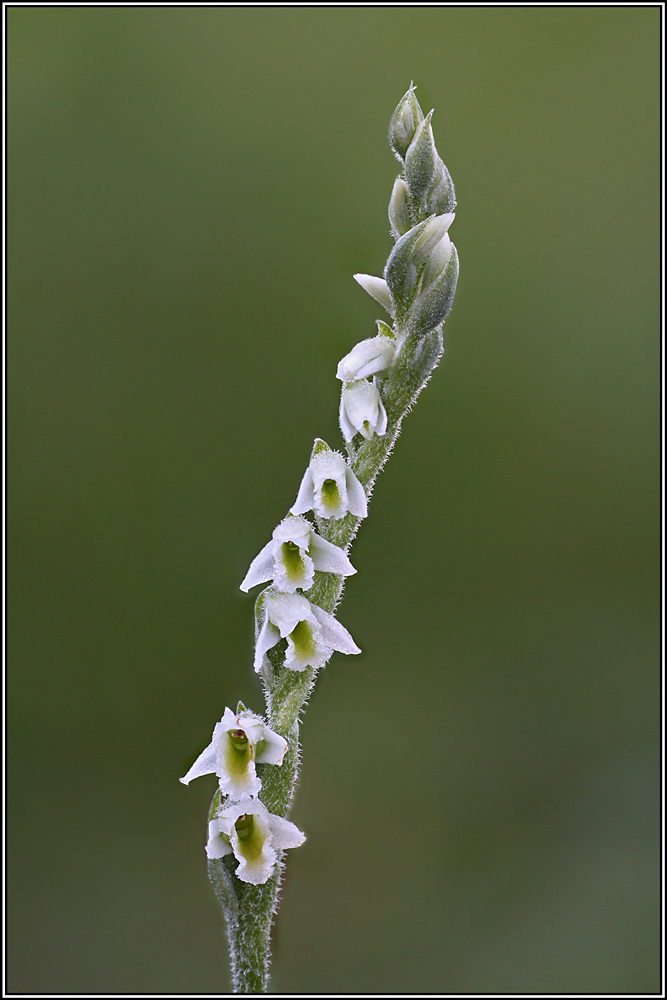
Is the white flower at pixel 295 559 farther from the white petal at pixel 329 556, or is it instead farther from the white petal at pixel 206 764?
the white petal at pixel 206 764

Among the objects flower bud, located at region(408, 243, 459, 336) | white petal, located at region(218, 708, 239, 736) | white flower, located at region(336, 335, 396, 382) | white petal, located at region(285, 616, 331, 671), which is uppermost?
flower bud, located at region(408, 243, 459, 336)

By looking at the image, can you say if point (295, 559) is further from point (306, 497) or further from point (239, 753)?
point (239, 753)

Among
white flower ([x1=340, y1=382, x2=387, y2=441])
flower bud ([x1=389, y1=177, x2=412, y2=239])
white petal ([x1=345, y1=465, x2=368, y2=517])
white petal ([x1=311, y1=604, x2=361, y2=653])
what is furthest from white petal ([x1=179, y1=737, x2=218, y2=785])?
→ flower bud ([x1=389, y1=177, x2=412, y2=239])

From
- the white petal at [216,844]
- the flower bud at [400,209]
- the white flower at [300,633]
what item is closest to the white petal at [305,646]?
the white flower at [300,633]

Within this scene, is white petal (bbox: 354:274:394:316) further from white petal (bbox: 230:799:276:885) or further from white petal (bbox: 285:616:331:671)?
white petal (bbox: 230:799:276:885)

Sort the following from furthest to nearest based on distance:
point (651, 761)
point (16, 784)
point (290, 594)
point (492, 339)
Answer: point (492, 339) → point (651, 761) → point (16, 784) → point (290, 594)

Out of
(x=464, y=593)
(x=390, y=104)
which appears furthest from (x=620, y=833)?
(x=390, y=104)

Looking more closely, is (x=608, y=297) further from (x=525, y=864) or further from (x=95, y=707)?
(x=95, y=707)
